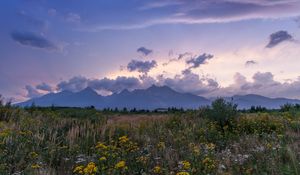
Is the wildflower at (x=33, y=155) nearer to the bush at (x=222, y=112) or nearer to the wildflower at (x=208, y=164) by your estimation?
the wildflower at (x=208, y=164)

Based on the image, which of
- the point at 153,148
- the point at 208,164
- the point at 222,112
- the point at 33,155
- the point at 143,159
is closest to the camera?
the point at 208,164

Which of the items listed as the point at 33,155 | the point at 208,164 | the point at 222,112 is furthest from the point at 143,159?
the point at 222,112

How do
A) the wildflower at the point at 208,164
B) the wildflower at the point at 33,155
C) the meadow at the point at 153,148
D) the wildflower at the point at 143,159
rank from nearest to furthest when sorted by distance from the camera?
the wildflower at the point at 208,164 < the meadow at the point at 153,148 < the wildflower at the point at 143,159 < the wildflower at the point at 33,155

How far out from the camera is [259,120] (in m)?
17.5

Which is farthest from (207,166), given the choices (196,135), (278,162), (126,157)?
(196,135)

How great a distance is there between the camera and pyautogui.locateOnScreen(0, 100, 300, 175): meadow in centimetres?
851

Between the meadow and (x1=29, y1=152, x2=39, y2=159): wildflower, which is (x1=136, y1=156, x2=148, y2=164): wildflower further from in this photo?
(x1=29, y1=152, x2=39, y2=159): wildflower

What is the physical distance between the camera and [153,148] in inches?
463

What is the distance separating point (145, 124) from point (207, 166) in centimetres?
899

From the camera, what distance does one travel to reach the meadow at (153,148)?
851 centimetres

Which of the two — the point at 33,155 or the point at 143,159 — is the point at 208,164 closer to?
the point at 143,159

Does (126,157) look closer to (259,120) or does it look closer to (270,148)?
(270,148)

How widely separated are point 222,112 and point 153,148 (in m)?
7.22

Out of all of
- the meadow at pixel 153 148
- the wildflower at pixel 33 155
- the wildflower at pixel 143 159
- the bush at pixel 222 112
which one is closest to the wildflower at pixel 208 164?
the meadow at pixel 153 148
